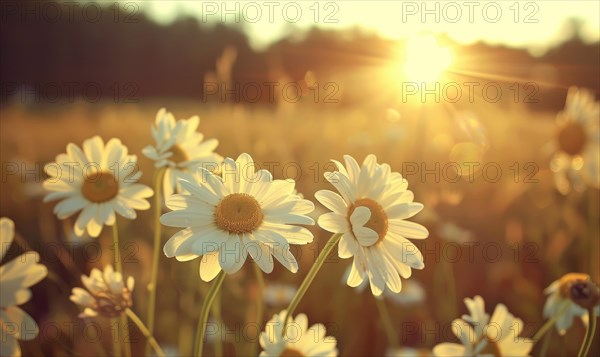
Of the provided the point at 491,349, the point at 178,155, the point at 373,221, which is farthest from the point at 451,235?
the point at 373,221

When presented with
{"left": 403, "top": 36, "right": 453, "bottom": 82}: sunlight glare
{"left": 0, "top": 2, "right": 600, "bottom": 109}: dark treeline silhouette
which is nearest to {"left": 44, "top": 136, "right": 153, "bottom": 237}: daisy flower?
{"left": 403, "top": 36, "right": 453, "bottom": 82}: sunlight glare

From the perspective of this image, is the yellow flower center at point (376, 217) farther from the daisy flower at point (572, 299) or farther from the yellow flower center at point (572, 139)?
the yellow flower center at point (572, 139)

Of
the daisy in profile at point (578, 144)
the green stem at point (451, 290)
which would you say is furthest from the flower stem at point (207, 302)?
the daisy in profile at point (578, 144)

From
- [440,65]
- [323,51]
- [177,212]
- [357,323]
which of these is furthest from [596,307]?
[323,51]

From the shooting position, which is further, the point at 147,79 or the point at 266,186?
the point at 147,79

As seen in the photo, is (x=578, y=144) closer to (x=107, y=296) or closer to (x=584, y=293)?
(x=584, y=293)

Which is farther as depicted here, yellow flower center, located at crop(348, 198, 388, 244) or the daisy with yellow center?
yellow flower center, located at crop(348, 198, 388, 244)

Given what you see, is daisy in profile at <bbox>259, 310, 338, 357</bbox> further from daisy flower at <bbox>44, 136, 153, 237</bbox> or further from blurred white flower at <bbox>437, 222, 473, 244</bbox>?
blurred white flower at <bbox>437, 222, 473, 244</bbox>

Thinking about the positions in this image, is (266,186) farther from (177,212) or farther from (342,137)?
(342,137)
